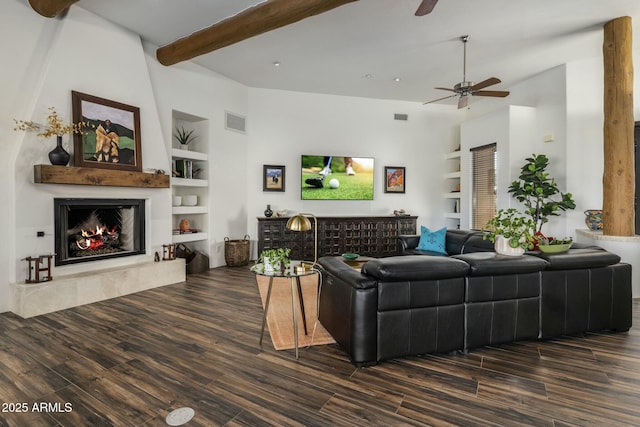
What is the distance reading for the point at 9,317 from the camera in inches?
133

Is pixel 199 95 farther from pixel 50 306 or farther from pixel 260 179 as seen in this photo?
pixel 50 306

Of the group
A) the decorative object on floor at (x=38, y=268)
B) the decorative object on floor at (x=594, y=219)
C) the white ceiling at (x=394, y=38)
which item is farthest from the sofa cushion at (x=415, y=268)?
the decorative object on floor at (x=594, y=219)

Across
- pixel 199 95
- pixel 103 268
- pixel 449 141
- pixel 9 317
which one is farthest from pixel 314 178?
pixel 9 317

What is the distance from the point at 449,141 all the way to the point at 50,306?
7.95 m

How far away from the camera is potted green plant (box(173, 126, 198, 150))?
5.91 m

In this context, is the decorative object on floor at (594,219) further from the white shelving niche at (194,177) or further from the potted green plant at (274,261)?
the white shelving niche at (194,177)

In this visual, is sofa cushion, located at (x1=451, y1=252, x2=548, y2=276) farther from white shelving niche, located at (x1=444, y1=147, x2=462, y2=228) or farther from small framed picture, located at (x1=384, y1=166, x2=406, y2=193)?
white shelving niche, located at (x1=444, y1=147, x2=462, y2=228)

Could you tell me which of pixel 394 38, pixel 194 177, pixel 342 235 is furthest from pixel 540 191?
pixel 194 177

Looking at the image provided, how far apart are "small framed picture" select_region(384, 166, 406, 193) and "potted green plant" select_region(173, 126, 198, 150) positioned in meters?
4.13

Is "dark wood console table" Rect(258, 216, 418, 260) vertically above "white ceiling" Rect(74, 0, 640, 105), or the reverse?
"white ceiling" Rect(74, 0, 640, 105)

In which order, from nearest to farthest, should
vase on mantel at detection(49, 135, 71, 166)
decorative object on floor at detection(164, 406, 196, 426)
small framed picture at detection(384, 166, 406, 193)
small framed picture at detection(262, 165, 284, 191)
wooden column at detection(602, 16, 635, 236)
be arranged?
1. decorative object on floor at detection(164, 406, 196, 426)
2. vase on mantel at detection(49, 135, 71, 166)
3. wooden column at detection(602, 16, 635, 236)
4. small framed picture at detection(262, 165, 284, 191)
5. small framed picture at detection(384, 166, 406, 193)

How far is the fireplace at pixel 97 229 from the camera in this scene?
3.83 metres

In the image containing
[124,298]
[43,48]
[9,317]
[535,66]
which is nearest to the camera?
[9,317]

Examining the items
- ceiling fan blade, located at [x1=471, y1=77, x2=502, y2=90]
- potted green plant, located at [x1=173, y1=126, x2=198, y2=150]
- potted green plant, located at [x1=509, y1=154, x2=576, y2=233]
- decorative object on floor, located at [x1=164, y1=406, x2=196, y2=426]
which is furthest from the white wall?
decorative object on floor, located at [x1=164, y1=406, x2=196, y2=426]
